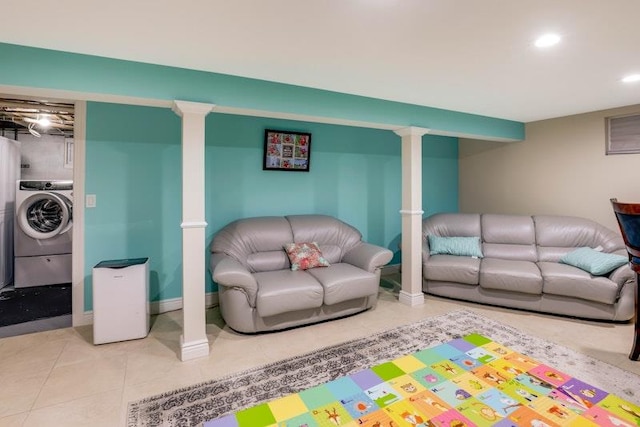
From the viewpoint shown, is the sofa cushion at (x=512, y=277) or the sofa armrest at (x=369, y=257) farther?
the sofa armrest at (x=369, y=257)

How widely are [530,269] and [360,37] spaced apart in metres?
2.97

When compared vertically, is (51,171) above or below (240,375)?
above

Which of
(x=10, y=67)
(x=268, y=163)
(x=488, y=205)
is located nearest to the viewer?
(x=10, y=67)

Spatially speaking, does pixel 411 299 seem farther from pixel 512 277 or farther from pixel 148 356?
pixel 148 356

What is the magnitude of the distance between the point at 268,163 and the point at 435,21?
247 cm

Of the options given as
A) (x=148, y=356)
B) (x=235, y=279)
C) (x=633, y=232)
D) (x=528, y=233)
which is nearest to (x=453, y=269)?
(x=528, y=233)

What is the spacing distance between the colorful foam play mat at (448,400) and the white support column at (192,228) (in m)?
0.85

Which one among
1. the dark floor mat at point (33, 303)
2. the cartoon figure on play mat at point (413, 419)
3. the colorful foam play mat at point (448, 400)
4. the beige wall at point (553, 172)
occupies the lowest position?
the cartoon figure on play mat at point (413, 419)

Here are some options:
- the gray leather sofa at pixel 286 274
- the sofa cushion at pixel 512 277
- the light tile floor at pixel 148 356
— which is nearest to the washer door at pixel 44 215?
the light tile floor at pixel 148 356

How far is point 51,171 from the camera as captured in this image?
5.23 meters

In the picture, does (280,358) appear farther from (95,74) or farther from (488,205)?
(488,205)

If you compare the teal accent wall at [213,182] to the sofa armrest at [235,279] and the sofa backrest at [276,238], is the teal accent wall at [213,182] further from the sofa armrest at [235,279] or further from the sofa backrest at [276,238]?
the sofa armrest at [235,279]

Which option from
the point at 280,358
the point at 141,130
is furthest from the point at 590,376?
the point at 141,130

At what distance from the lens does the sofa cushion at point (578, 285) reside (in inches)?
120
